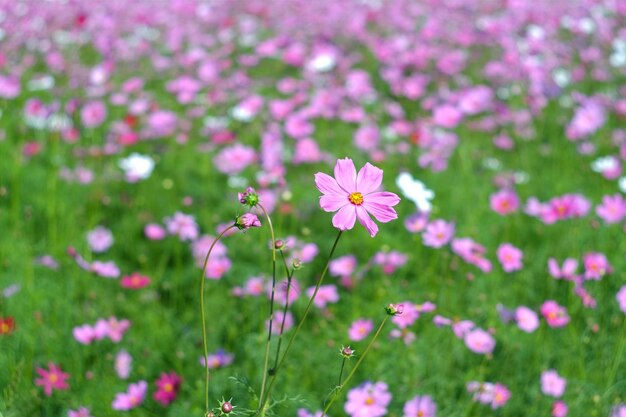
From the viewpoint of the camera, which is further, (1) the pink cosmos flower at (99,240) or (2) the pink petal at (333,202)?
(1) the pink cosmos flower at (99,240)

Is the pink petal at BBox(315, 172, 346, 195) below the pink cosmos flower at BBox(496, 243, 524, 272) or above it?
above

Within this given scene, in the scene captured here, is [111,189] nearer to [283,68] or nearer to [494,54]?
[283,68]

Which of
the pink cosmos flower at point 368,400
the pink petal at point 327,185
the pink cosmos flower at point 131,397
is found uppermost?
the pink petal at point 327,185

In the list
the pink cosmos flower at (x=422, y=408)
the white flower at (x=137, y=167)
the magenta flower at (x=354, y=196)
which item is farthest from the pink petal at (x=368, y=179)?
the white flower at (x=137, y=167)

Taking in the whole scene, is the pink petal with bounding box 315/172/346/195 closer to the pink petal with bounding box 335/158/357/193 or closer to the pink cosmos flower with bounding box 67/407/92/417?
the pink petal with bounding box 335/158/357/193

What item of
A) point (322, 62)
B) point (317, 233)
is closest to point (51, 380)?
point (317, 233)

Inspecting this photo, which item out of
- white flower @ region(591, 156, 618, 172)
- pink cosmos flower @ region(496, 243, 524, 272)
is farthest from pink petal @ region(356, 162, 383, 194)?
white flower @ region(591, 156, 618, 172)

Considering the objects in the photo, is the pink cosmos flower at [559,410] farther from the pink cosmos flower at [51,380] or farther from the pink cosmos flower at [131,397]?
the pink cosmos flower at [51,380]

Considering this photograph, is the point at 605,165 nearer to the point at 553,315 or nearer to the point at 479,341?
the point at 553,315
